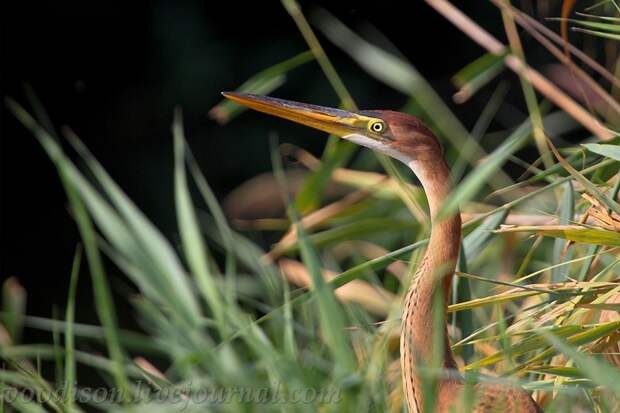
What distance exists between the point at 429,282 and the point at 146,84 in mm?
3776

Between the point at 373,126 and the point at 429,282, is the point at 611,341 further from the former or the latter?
the point at 373,126

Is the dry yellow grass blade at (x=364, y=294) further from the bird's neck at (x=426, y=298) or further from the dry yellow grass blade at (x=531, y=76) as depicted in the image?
the bird's neck at (x=426, y=298)

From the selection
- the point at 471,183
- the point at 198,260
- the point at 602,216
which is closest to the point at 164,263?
the point at 198,260

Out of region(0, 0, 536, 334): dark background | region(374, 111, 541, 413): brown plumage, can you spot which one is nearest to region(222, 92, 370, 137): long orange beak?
region(374, 111, 541, 413): brown plumage

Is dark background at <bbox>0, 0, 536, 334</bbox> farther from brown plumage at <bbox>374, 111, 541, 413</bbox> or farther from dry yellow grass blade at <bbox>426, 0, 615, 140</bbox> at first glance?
brown plumage at <bbox>374, 111, 541, 413</bbox>

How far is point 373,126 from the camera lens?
86.0 inches

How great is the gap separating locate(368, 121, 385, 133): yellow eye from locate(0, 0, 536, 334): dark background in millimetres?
2865

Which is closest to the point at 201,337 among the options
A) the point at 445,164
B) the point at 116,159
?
the point at 445,164

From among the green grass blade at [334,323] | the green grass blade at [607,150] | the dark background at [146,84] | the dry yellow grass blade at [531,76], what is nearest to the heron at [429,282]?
the green grass blade at [334,323]

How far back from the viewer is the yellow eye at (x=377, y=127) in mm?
2164

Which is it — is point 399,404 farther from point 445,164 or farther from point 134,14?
point 134,14

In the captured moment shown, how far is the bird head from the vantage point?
2.09 meters

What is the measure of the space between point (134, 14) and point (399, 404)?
3.67 meters

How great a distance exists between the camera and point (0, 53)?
554cm
